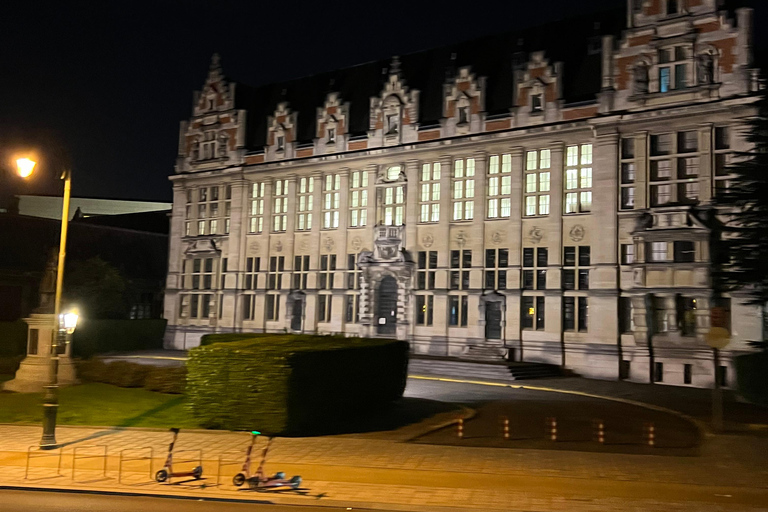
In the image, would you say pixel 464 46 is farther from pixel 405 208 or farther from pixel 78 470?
pixel 78 470

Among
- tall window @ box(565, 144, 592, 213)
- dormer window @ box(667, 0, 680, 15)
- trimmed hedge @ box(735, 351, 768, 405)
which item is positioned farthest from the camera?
tall window @ box(565, 144, 592, 213)

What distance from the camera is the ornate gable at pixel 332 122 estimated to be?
1626 inches

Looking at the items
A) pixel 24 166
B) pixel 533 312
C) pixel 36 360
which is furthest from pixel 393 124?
pixel 24 166

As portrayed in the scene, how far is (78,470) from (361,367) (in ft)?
26.4

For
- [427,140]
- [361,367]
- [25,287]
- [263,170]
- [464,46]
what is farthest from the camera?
[25,287]

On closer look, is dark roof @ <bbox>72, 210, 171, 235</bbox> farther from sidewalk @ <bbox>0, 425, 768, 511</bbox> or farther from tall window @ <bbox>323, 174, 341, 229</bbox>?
sidewalk @ <bbox>0, 425, 768, 511</bbox>

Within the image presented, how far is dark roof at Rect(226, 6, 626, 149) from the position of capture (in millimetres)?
34781

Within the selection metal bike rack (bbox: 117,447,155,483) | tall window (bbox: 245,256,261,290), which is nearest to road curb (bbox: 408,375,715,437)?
metal bike rack (bbox: 117,447,155,483)

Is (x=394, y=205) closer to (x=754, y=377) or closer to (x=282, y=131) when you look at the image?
(x=282, y=131)

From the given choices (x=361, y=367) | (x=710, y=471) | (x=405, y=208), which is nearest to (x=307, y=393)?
(x=361, y=367)

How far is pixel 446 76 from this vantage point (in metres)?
37.9

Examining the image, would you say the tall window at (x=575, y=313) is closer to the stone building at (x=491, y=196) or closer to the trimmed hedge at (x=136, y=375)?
the stone building at (x=491, y=196)

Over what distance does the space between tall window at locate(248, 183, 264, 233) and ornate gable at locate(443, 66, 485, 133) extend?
13819mm

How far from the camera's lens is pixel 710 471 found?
12.8 meters
